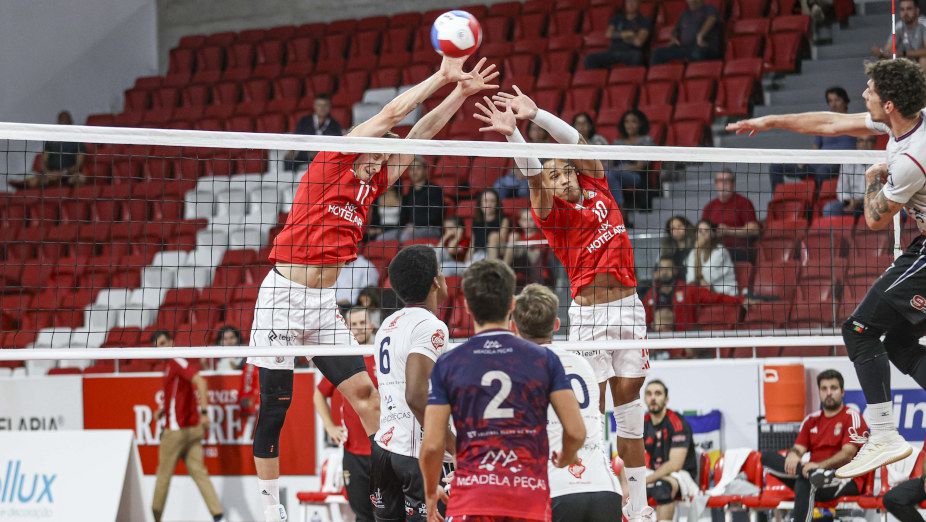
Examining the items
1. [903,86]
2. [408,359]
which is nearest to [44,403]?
[408,359]

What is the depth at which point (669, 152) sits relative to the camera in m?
8.27

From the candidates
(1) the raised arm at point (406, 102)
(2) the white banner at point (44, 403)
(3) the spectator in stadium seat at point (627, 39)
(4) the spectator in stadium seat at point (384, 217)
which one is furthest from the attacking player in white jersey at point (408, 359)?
(3) the spectator in stadium seat at point (627, 39)

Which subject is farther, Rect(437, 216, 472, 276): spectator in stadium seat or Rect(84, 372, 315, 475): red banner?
Rect(84, 372, 315, 475): red banner

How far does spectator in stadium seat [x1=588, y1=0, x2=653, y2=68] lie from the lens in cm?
1800

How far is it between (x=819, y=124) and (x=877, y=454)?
7.57ft

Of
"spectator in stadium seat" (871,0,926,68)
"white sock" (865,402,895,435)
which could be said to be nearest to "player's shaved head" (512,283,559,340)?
"white sock" (865,402,895,435)

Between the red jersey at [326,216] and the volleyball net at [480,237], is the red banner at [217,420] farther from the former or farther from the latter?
the red jersey at [326,216]

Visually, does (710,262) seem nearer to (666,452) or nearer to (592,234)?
(666,452)

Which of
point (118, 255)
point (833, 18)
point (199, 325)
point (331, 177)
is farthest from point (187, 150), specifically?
point (331, 177)

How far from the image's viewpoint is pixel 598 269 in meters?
8.32

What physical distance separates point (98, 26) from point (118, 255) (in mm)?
7262

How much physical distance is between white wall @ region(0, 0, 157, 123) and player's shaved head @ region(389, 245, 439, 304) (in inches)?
715

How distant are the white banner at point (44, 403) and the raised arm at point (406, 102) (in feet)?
28.0

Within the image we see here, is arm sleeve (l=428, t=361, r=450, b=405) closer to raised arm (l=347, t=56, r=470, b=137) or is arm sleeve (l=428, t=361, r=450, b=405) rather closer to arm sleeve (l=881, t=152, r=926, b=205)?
raised arm (l=347, t=56, r=470, b=137)
